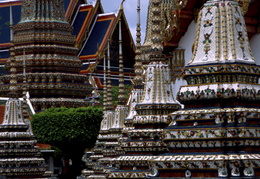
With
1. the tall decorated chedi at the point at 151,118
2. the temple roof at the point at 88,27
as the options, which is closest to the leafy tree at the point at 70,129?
the temple roof at the point at 88,27

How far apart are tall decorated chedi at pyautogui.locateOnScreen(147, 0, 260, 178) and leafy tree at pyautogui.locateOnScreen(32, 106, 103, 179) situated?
2756 centimetres

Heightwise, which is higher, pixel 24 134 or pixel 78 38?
pixel 78 38

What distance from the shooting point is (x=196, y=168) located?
384 inches

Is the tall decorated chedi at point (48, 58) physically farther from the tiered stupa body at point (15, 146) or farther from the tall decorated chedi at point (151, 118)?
the tall decorated chedi at point (151, 118)

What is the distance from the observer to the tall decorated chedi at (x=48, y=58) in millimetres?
45188

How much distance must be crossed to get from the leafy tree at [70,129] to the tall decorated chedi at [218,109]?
2756cm

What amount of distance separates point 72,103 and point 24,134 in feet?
78.2

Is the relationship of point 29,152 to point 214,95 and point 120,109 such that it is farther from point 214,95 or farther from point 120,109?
point 214,95

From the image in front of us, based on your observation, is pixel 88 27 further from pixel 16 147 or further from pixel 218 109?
pixel 218 109

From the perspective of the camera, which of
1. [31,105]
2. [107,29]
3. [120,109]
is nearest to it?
[120,109]

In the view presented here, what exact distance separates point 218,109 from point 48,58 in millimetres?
36381

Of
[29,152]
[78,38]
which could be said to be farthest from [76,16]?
[29,152]

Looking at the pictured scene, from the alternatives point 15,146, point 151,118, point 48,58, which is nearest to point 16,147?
point 15,146

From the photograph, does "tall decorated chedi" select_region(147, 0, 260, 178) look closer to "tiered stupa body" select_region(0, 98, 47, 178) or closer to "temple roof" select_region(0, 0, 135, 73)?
"tiered stupa body" select_region(0, 98, 47, 178)
